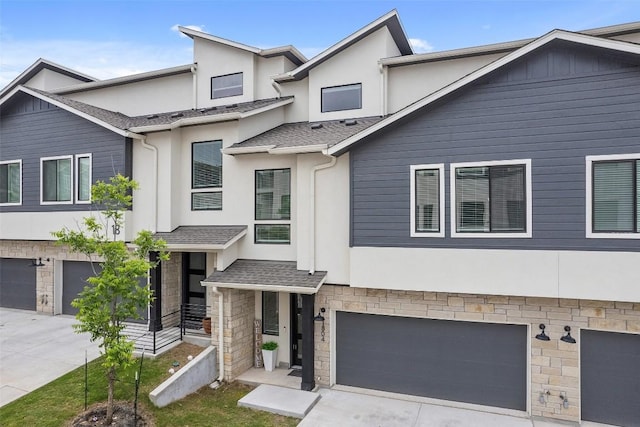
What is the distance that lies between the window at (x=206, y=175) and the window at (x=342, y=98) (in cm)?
353

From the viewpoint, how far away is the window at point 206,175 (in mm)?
11234

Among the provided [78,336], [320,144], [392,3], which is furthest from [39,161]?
[392,3]

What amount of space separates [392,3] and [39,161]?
42.8 ft

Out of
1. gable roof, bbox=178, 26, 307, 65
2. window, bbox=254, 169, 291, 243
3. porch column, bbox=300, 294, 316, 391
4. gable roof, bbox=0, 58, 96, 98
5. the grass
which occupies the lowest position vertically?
→ the grass

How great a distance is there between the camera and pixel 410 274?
830 cm

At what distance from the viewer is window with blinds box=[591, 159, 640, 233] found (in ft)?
22.9

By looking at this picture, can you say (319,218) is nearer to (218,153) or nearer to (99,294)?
(218,153)

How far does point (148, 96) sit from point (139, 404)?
35.9ft

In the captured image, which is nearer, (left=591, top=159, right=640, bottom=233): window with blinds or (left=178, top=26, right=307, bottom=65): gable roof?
(left=591, top=159, right=640, bottom=233): window with blinds

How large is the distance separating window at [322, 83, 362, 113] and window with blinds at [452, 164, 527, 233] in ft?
15.2

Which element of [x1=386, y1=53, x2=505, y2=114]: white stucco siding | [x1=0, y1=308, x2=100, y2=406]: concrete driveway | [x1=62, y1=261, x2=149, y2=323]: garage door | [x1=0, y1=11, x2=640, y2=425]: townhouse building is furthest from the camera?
[x1=62, y1=261, x2=149, y2=323]: garage door

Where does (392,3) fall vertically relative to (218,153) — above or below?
above

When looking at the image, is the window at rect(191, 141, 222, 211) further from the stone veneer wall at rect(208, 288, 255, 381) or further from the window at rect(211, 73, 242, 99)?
the stone veneer wall at rect(208, 288, 255, 381)

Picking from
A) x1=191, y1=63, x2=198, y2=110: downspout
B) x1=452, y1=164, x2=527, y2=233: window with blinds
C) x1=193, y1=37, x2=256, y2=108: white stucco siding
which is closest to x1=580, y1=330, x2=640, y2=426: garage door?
x1=452, y1=164, x2=527, y2=233: window with blinds
